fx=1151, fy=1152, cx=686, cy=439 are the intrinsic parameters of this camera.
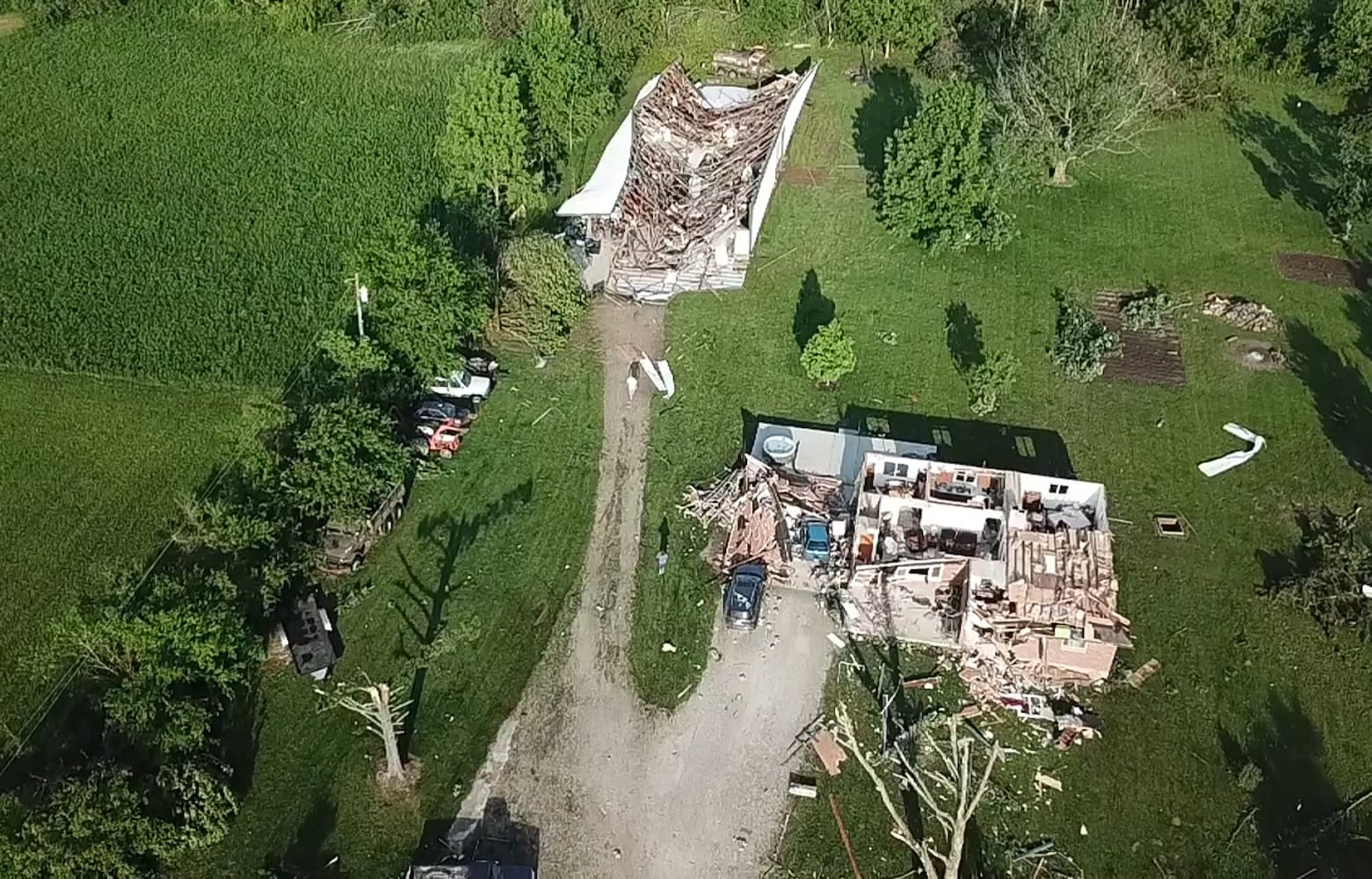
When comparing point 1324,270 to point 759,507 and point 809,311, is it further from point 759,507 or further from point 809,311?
point 759,507

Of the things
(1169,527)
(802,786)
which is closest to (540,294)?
(802,786)

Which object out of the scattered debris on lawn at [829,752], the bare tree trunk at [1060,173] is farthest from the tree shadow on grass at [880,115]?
the scattered debris on lawn at [829,752]

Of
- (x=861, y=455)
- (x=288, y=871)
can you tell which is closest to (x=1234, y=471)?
(x=861, y=455)

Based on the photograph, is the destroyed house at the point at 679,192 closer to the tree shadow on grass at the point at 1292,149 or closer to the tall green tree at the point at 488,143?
the tall green tree at the point at 488,143

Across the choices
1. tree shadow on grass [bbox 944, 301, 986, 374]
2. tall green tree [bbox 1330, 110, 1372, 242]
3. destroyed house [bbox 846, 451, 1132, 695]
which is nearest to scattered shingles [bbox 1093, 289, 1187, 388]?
→ tree shadow on grass [bbox 944, 301, 986, 374]

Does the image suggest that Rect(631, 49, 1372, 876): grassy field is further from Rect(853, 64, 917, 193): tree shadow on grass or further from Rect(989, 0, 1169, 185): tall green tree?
Rect(989, 0, 1169, 185): tall green tree
